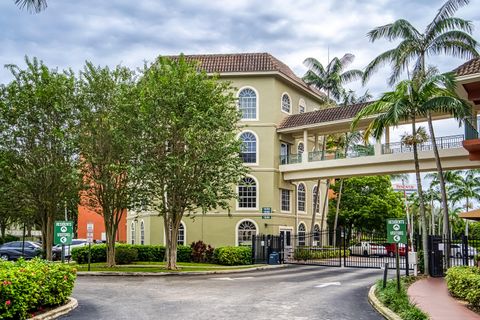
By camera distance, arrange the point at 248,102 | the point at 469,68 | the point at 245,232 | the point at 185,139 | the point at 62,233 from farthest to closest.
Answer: the point at 248,102 < the point at 245,232 < the point at 185,139 < the point at 469,68 < the point at 62,233

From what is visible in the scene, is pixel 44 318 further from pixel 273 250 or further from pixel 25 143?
pixel 273 250

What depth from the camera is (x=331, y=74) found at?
42.9 meters

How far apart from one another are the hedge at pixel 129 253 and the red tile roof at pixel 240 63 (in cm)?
1263

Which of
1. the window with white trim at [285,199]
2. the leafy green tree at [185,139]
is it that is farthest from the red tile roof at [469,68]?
the window with white trim at [285,199]

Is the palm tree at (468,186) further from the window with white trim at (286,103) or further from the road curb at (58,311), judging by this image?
the road curb at (58,311)

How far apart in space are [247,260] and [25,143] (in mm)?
14050

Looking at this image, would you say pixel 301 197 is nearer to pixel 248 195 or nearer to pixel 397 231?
pixel 248 195

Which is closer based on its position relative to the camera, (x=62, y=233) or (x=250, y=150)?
(x=62, y=233)

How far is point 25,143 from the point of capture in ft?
93.8

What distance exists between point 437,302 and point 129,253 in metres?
21.9

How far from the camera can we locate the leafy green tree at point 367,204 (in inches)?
2090

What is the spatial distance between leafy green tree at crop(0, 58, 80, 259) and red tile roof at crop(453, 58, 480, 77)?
18335mm

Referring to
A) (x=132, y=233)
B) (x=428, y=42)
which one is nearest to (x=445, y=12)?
(x=428, y=42)

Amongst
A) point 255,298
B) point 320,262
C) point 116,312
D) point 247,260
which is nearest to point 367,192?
point 320,262
